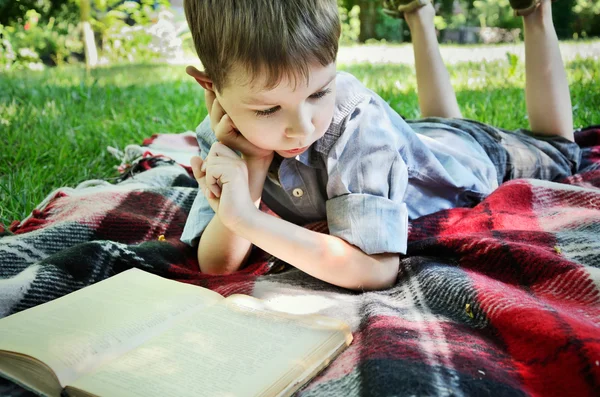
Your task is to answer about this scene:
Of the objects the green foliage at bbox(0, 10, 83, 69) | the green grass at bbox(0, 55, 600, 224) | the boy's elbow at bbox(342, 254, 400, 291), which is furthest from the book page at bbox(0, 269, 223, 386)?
the green foliage at bbox(0, 10, 83, 69)

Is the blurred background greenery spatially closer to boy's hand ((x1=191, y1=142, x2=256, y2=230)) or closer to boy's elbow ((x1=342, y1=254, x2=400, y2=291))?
boy's hand ((x1=191, y1=142, x2=256, y2=230))

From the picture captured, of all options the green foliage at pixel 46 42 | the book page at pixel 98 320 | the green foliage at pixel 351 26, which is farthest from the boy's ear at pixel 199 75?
the green foliage at pixel 351 26

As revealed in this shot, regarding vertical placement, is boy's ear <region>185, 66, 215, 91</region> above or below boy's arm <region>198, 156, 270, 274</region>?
above

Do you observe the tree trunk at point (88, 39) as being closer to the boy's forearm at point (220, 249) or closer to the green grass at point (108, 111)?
the green grass at point (108, 111)

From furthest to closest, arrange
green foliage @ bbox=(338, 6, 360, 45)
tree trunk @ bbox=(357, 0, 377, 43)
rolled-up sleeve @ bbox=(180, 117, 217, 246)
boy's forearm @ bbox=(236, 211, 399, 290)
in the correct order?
green foliage @ bbox=(338, 6, 360, 45) → tree trunk @ bbox=(357, 0, 377, 43) → rolled-up sleeve @ bbox=(180, 117, 217, 246) → boy's forearm @ bbox=(236, 211, 399, 290)

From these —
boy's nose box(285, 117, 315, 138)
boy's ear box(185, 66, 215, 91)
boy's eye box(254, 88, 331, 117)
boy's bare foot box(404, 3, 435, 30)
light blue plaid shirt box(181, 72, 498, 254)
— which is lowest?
light blue plaid shirt box(181, 72, 498, 254)

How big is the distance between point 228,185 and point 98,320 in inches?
16.8

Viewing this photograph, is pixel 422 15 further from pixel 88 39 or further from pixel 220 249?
pixel 88 39

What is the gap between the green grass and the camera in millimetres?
2724

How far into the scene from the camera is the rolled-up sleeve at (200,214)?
1976 millimetres

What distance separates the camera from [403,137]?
190 centimetres

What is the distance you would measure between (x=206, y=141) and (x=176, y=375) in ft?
3.18

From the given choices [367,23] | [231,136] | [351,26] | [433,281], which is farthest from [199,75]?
[351,26]

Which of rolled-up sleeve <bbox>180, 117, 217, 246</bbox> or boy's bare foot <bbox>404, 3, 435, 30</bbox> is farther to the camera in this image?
boy's bare foot <bbox>404, 3, 435, 30</bbox>
